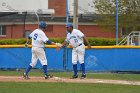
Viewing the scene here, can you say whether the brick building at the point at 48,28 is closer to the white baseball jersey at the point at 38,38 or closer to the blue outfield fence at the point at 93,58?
the blue outfield fence at the point at 93,58

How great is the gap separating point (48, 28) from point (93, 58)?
2095cm

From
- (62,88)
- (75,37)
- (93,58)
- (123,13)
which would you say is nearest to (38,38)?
(75,37)

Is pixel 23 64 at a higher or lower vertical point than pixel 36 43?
lower

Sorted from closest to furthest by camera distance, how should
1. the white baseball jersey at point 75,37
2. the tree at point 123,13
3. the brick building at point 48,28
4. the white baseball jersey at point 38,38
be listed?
the white baseball jersey at point 38,38, the white baseball jersey at point 75,37, the tree at point 123,13, the brick building at point 48,28

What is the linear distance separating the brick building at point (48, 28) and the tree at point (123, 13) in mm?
2593

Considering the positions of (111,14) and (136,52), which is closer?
(136,52)

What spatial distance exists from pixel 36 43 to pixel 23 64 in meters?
5.39

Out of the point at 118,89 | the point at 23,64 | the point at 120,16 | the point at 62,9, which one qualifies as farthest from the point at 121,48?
the point at 62,9

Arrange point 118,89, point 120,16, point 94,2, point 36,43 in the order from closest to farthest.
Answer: point 118,89
point 36,43
point 120,16
point 94,2

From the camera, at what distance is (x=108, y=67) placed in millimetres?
19484

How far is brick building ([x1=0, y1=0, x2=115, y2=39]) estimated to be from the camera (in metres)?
40.1

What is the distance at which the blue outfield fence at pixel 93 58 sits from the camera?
19.3 metres

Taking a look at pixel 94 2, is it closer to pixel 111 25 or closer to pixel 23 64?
pixel 111 25

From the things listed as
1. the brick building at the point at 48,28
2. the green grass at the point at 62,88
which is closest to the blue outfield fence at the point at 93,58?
the green grass at the point at 62,88
